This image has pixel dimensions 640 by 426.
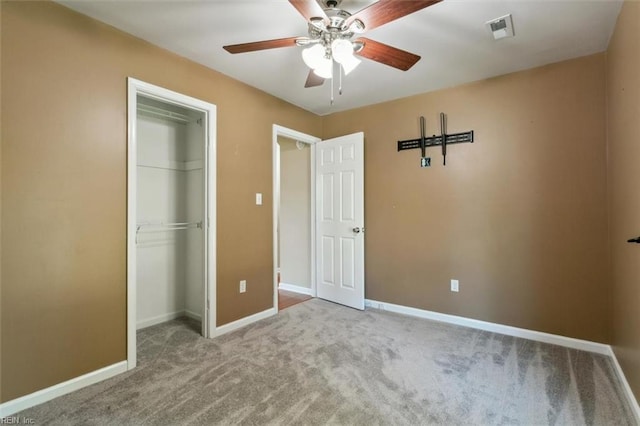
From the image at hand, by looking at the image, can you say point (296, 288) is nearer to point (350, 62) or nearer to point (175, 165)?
point (175, 165)

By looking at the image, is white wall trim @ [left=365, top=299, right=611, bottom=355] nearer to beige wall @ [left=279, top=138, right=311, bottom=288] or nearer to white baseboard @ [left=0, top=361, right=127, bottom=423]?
beige wall @ [left=279, top=138, right=311, bottom=288]

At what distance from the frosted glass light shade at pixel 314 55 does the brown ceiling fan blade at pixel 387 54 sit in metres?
0.25

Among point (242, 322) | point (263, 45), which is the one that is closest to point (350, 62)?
point (263, 45)

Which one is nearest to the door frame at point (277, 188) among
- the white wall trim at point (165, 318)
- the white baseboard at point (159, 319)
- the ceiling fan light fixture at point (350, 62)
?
the white wall trim at point (165, 318)

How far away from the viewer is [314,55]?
175cm

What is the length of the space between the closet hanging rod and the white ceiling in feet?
2.28

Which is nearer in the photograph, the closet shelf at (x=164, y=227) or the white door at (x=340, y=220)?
the closet shelf at (x=164, y=227)

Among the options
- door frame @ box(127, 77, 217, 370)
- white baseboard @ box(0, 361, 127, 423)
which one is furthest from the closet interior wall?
white baseboard @ box(0, 361, 127, 423)

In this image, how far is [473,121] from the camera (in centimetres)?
298

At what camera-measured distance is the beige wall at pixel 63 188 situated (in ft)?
5.66

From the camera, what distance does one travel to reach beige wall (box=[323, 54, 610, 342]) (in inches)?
96.6

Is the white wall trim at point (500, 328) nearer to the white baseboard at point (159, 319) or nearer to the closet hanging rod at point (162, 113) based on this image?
the white baseboard at point (159, 319)

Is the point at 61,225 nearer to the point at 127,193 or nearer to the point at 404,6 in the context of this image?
the point at 127,193

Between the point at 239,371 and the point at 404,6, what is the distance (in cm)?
246
